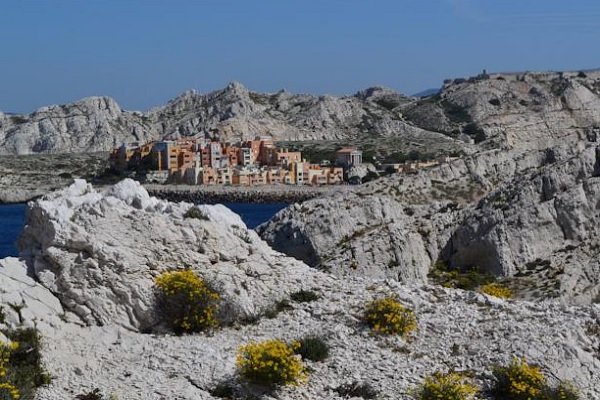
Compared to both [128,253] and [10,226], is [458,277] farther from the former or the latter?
[10,226]

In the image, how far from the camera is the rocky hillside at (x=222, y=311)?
13055 mm

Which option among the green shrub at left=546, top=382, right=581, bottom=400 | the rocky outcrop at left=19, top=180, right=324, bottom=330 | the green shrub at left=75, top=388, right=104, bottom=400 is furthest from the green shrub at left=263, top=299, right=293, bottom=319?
Result: the green shrub at left=546, top=382, right=581, bottom=400

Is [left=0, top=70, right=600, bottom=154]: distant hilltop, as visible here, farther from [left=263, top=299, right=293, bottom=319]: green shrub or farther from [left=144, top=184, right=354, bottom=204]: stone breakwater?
[left=263, top=299, right=293, bottom=319]: green shrub

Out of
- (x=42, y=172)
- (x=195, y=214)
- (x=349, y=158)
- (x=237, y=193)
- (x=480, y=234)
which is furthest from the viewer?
(x=42, y=172)

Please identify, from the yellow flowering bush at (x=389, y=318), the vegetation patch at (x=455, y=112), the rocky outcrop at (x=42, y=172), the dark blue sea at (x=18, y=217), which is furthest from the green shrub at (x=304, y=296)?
the vegetation patch at (x=455, y=112)

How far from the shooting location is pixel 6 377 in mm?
11672

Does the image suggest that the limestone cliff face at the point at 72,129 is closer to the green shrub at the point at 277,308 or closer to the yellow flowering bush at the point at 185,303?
the green shrub at the point at 277,308

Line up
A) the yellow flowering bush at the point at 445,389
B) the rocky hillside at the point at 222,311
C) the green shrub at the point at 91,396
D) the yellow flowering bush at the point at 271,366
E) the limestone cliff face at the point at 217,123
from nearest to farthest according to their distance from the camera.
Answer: the green shrub at the point at 91,396, the yellow flowering bush at the point at 445,389, the yellow flowering bush at the point at 271,366, the rocky hillside at the point at 222,311, the limestone cliff face at the point at 217,123

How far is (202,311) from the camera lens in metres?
14.7

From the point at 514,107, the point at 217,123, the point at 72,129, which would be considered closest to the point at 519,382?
the point at 514,107

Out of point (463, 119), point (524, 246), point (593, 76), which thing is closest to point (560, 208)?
point (524, 246)

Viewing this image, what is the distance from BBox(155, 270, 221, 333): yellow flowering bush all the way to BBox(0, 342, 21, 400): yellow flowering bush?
9.00 ft

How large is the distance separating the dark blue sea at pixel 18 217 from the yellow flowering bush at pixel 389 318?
132 feet

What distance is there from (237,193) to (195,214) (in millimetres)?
100613
